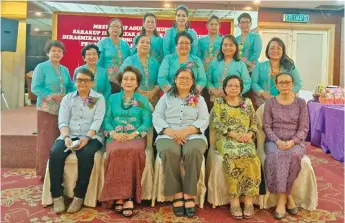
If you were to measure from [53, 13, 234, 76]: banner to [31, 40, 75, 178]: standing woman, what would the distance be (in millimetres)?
2473

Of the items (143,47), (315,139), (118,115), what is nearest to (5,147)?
(118,115)

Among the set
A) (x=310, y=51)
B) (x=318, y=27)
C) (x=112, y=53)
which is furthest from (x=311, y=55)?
(x=112, y=53)

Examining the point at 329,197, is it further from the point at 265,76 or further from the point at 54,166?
the point at 54,166

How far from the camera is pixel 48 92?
2791 millimetres

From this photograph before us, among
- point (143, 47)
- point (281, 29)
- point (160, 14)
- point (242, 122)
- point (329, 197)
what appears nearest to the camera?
point (242, 122)

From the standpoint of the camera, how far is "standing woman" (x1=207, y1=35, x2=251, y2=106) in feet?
9.50

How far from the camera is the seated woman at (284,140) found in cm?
235

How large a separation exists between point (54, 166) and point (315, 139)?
3934mm

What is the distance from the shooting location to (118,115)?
258cm

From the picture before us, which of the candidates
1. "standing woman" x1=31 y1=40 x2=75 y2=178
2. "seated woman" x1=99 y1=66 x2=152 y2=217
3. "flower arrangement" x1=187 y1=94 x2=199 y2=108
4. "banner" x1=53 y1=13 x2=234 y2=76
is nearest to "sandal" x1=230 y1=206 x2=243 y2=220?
"seated woman" x1=99 y1=66 x2=152 y2=217

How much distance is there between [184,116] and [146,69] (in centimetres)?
74

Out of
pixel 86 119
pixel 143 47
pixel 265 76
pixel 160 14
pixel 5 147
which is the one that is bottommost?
pixel 5 147

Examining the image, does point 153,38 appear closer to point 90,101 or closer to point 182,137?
point 90,101

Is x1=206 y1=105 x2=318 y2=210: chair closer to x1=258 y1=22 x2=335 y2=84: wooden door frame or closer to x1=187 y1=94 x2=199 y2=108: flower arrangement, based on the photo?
x1=187 y1=94 x2=199 y2=108: flower arrangement
